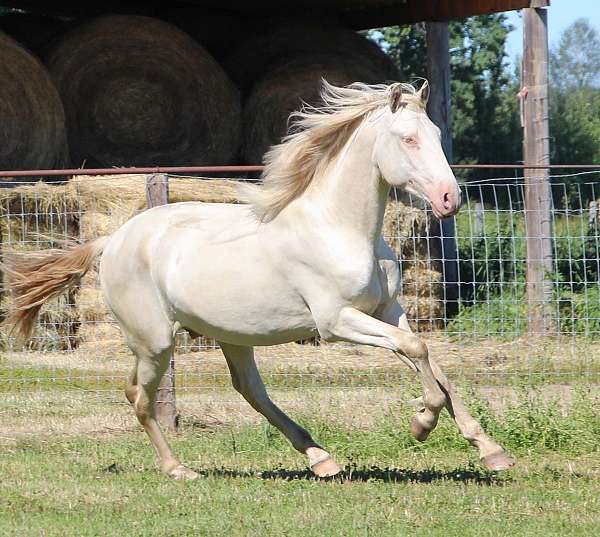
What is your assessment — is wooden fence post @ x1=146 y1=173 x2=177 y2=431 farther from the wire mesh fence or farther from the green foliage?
the green foliage

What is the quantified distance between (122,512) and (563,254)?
842 centimetres

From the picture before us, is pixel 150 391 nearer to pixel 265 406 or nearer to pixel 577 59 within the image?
pixel 265 406

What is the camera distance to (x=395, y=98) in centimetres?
581

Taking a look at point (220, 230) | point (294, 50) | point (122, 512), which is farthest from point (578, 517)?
point (294, 50)

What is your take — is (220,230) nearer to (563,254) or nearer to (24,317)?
(24,317)

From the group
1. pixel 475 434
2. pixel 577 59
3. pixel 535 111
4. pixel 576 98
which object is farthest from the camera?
pixel 577 59

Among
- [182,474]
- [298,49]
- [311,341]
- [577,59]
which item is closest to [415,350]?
[182,474]

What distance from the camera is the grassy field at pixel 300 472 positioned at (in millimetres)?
5172

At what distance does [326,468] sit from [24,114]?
6.45 metres

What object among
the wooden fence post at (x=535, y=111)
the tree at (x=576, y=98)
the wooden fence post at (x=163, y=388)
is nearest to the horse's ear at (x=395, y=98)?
the wooden fence post at (x=163, y=388)

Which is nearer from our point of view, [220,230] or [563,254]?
[220,230]

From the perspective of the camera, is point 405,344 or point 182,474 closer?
point 405,344

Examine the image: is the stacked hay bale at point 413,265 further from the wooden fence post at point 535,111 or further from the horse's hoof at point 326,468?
the horse's hoof at point 326,468

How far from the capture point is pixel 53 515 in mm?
5457
